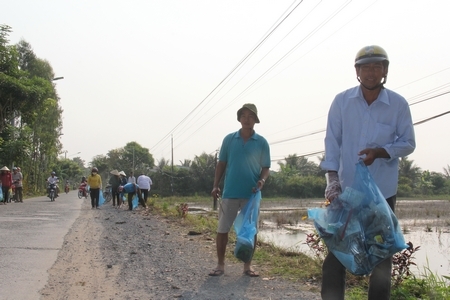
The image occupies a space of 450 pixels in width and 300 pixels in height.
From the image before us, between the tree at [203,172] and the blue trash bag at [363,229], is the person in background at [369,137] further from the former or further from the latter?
the tree at [203,172]

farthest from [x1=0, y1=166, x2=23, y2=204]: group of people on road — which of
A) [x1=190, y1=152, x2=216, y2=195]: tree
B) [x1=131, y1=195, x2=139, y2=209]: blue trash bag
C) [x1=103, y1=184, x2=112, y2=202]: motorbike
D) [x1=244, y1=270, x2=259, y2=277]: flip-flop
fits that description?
[x1=190, y1=152, x2=216, y2=195]: tree

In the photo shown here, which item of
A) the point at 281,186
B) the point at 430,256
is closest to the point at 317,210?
the point at 430,256

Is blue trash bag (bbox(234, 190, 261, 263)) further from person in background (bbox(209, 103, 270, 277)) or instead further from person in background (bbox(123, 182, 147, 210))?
person in background (bbox(123, 182, 147, 210))

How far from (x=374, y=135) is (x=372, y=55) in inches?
19.2

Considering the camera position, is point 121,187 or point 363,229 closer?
point 363,229

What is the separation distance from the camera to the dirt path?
4770 mm

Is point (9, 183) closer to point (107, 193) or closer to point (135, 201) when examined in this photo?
point (107, 193)

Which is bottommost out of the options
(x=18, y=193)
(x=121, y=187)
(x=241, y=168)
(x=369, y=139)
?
(x=18, y=193)

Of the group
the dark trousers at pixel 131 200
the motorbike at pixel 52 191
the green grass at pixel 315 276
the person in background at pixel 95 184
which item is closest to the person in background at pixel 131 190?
the dark trousers at pixel 131 200

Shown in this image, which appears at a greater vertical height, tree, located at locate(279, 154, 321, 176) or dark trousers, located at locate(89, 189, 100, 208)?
tree, located at locate(279, 154, 321, 176)

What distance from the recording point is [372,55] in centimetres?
323

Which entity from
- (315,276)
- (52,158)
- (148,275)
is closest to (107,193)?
(148,275)

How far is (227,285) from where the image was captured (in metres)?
5.13

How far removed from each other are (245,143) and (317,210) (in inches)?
95.3
